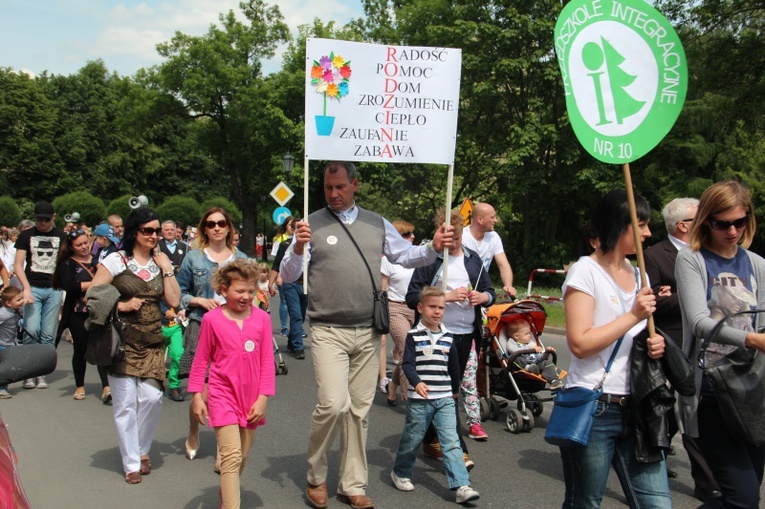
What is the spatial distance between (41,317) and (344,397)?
6357mm

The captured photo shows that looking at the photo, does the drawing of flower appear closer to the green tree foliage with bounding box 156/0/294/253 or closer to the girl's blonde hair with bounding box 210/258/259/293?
the girl's blonde hair with bounding box 210/258/259/293

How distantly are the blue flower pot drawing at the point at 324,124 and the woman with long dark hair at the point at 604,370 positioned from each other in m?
2.29

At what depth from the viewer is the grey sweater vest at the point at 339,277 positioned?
5.14m

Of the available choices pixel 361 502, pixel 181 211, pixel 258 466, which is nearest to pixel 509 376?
pixel 258 466

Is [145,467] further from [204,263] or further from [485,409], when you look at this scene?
[485,409]

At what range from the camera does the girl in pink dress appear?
4.79 m

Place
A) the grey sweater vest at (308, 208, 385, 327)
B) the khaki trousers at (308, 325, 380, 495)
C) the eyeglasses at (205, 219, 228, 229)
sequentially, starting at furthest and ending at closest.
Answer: the eyeglasses at (205, 219, 228, 229), the grey sweater vest at (308, 208, 385, 327), the khaki trousers at (308, 325, 380, 495)

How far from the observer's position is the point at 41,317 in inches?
393

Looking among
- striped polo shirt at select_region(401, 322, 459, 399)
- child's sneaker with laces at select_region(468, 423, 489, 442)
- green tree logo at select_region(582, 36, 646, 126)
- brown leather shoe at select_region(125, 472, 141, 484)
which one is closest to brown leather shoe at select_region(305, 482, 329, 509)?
striped polo shirt at select_region(401, 322, 459, 399)

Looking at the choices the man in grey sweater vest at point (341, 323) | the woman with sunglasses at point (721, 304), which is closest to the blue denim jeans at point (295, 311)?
the man in grey sweater vest at point (341, 323)

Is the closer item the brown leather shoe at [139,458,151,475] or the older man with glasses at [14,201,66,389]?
the brown leather shoe at [139,458,151,475]

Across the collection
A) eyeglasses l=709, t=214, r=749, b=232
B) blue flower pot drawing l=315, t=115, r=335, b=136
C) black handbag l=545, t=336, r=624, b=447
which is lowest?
black handbag l=545, t=336, r=624, b=447

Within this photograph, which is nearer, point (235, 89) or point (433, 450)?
point (433, 450)

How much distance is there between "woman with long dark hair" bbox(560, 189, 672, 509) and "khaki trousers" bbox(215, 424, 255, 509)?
2.00 meters
